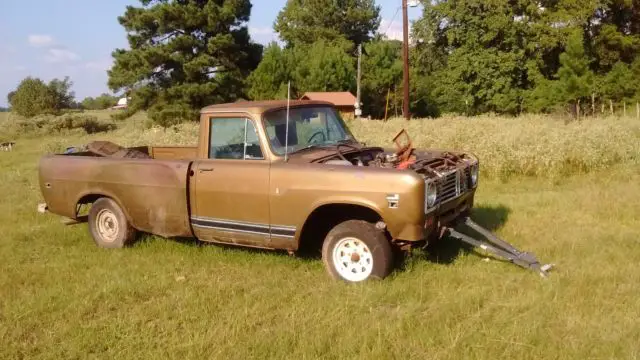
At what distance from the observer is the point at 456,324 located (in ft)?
14.3

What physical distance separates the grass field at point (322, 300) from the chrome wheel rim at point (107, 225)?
0.78ft

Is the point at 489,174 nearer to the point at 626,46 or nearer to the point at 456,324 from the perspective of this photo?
the point at 456,324

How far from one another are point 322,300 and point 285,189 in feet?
3.90

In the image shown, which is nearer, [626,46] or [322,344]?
[322,344]

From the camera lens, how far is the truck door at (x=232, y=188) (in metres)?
5.76

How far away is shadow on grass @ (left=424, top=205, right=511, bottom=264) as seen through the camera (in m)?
6.15

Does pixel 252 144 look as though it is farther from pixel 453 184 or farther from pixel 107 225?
pixel 107 225

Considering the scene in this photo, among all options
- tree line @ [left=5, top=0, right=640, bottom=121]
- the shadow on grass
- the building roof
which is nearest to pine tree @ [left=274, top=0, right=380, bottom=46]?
tree line @ [left=5, top=0, right=640, bottom=121]

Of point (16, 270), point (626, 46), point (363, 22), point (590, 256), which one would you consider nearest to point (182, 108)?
point (16, 270)

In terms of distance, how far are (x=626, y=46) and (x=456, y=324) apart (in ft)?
151

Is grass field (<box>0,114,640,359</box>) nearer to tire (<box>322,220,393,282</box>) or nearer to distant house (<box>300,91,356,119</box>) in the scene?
tire (<box>322,220,393,282</box>)

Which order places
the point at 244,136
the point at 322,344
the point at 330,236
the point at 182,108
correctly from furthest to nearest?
the point at 182,108, the point at 244,136, the point at 330,236, the point at 322,344

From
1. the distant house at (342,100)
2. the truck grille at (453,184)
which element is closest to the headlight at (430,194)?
the truck grille at (453,184)

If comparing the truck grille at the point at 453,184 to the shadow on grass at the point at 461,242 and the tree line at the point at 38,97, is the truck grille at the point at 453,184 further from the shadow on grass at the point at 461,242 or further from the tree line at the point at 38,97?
the tree line at the point at 38,97
